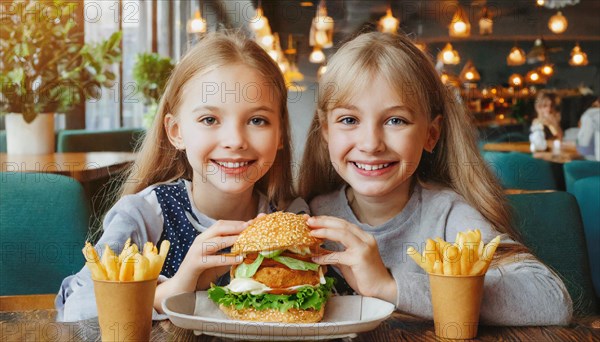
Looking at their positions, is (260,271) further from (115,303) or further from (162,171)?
(162,171)

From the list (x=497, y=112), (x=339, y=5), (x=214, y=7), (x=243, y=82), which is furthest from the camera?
(x=339, y=5)

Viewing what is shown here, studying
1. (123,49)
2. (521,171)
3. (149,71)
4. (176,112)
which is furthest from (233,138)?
(123,49)

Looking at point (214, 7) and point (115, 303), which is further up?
point (214, 7)

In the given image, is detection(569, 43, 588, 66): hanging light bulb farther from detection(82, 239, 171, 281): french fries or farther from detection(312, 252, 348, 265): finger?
detection(82, 239, 171, 281): french fries

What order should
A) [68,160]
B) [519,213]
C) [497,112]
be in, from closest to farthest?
1. [519,213]
2. [68,160]
3. [497,112]

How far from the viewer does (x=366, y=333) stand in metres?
1.36

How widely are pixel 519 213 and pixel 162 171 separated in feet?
3.30

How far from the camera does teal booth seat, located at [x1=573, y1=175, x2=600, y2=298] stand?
331 centimetres

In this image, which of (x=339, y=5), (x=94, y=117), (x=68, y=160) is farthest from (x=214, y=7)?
(x=68, y=160)

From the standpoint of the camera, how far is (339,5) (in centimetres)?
1303

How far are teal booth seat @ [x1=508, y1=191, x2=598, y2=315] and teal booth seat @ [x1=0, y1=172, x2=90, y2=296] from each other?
130 cm

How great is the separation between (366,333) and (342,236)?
182 mm

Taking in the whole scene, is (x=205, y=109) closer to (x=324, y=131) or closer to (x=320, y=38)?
(x=324, y=131)

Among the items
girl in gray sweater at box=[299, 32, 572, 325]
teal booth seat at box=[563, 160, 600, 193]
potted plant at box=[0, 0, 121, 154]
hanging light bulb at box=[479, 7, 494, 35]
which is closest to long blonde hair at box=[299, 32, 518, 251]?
girl in gray sweater at box=[299, 32, 572, 325]
